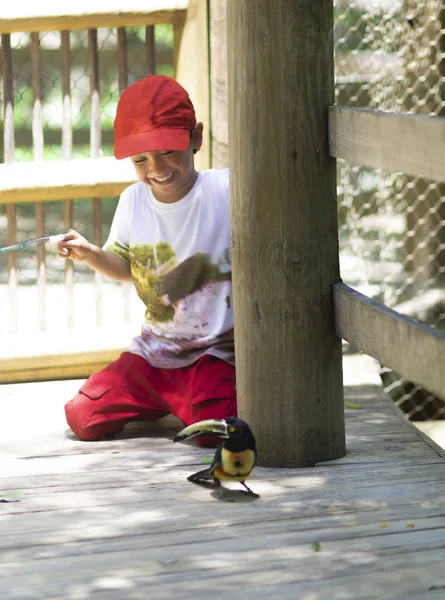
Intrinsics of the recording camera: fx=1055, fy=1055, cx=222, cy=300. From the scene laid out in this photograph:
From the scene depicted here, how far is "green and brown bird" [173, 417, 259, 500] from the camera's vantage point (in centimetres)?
242

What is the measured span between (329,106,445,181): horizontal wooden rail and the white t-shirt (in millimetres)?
632

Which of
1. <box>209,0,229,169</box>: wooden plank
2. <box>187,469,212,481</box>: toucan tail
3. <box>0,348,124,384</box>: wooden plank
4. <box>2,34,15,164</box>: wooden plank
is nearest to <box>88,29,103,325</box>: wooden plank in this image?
<box>0,348,124,384</box>: wooden plank

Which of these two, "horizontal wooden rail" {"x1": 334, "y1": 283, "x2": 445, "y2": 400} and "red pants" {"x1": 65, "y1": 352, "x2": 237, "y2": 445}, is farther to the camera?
"red pants" {"x1": 65, "y1": 352, "x2": 237, "y2": 445}

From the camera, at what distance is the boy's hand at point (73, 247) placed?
3.05 m

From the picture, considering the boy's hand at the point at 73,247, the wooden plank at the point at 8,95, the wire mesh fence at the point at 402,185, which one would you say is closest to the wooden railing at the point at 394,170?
the boy's hand at the point at 73,247

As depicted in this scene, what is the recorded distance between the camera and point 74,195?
388cm

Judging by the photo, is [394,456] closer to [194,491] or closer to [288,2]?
Answer: [194,491]

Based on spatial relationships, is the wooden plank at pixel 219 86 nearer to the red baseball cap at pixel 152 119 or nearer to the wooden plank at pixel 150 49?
the wooden plank at pixel 150 49

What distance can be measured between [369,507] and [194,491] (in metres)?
0.44

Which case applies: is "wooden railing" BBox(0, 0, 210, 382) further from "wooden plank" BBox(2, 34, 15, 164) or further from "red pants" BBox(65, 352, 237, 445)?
"red pants" BBox(65, 352, 237, 445)

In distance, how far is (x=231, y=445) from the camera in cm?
244

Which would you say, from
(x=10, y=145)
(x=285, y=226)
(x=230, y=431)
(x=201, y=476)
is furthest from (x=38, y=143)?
(x=230, y=431)

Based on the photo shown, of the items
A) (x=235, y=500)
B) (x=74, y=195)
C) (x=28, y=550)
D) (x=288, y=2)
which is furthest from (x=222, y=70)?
(x=28, y=550)

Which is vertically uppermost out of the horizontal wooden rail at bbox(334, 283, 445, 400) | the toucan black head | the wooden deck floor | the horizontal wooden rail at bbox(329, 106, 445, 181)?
the horizontal wooden rail at bbox(329, 106, 445, 181)
